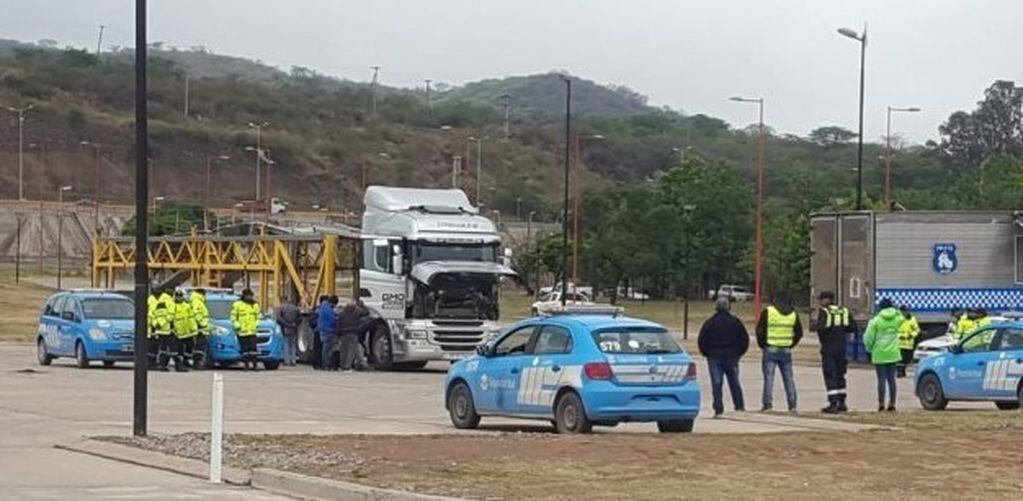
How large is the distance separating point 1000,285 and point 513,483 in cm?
3358

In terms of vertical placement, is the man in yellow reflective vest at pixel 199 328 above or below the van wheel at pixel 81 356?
above

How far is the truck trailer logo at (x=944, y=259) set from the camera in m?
46.2

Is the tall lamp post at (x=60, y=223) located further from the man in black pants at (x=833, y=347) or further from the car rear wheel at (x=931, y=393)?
the man in black pants at (x=833, y=347)

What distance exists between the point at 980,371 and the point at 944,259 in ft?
62.2

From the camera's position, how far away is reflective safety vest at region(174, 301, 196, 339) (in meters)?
37.0

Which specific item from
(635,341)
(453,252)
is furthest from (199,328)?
(635,341)

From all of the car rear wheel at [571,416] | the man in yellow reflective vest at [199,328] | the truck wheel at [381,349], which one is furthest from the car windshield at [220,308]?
the car rear wheel at [571,416]

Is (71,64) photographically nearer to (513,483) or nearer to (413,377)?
(413,377)

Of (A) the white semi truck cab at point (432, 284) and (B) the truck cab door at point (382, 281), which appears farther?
(B) the truck cab door at point (382, 281)

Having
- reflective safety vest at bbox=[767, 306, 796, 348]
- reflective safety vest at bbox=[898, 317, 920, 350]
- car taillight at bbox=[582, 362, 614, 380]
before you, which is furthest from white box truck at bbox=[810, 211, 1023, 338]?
car taillight at bbox=[582, 362, 614, 380]

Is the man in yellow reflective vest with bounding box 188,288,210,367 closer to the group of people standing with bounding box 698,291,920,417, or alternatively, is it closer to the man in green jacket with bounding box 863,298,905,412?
the group of people standing with bounding box 698,291,920,417

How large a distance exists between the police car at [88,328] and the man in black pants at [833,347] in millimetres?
16569

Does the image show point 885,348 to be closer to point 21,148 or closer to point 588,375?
point 588,375

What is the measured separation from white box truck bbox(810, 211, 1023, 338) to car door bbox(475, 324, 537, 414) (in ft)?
78.5
